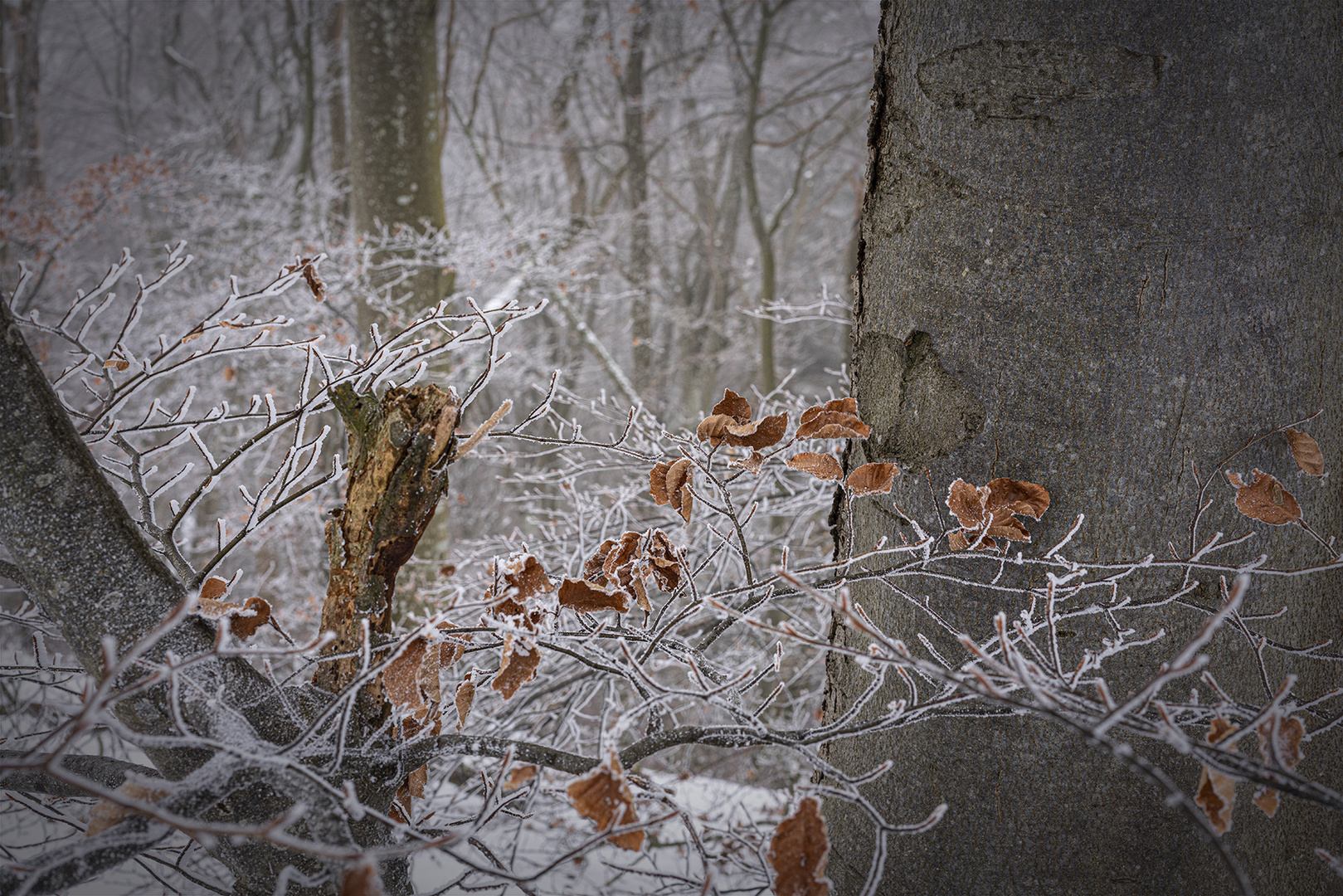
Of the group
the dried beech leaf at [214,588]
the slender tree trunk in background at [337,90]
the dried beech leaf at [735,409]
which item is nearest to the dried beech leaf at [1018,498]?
the dried beech leaf at [735,409]

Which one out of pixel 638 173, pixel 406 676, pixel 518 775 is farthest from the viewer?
pixel 638 173

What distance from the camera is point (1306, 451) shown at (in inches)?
34.5

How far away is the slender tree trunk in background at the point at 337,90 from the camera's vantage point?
6406 millimetres

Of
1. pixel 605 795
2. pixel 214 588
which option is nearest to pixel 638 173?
pixel 214 588

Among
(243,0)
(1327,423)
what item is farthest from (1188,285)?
(243,0)

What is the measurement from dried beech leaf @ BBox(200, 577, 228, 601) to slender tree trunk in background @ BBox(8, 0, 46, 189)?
8101mm

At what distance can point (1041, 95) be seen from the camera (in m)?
0.90

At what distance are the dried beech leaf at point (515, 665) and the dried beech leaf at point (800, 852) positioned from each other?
0.32 meters

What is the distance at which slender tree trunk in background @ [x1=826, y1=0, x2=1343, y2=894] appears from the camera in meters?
0.86

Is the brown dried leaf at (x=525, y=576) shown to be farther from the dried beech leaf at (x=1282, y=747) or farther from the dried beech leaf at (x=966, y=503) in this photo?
the dried beech leaf at (x=1282, y=747)

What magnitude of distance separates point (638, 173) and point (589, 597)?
→ 6.85 m

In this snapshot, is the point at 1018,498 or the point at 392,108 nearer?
the point at 1018,498

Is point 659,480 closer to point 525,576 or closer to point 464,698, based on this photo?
point 525,576

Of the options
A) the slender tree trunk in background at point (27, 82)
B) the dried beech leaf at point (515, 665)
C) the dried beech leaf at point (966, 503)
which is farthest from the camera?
the slender tree trunk in background at point (27, 82)
